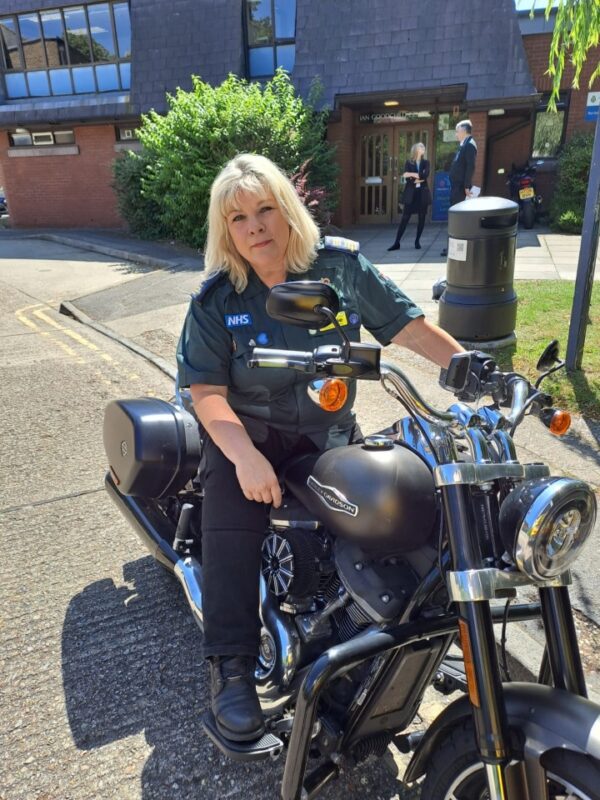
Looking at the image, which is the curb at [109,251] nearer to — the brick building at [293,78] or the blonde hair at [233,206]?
the brick building at [293,78]

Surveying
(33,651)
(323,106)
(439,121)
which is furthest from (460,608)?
(439,121)

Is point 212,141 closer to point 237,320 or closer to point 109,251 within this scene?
point 109,251

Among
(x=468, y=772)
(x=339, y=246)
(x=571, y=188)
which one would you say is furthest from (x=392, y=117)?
(x=468, y=772)

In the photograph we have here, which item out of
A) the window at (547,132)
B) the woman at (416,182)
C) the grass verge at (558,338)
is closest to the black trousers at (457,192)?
the woman at (416,182)

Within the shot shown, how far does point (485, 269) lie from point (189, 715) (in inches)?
189

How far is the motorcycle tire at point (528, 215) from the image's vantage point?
14.6 m

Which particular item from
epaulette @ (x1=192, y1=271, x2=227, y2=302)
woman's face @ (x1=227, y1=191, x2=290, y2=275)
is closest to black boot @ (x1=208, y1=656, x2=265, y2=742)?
epaulette @ (x1=192, y1=271, x2=227, y2=302)

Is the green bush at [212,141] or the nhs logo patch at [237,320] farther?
the green bush at [212,141]

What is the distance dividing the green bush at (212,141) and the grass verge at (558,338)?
6.36 m

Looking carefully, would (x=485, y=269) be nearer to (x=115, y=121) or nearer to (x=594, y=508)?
(x=594, y=508)

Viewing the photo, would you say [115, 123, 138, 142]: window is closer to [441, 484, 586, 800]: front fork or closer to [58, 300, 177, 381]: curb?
[58, 300, 177, 381]: curb

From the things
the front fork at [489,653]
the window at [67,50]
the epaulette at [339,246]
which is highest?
the window at [67,50]

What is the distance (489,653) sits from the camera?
4.85 ft

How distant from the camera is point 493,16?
13703 millimetres
